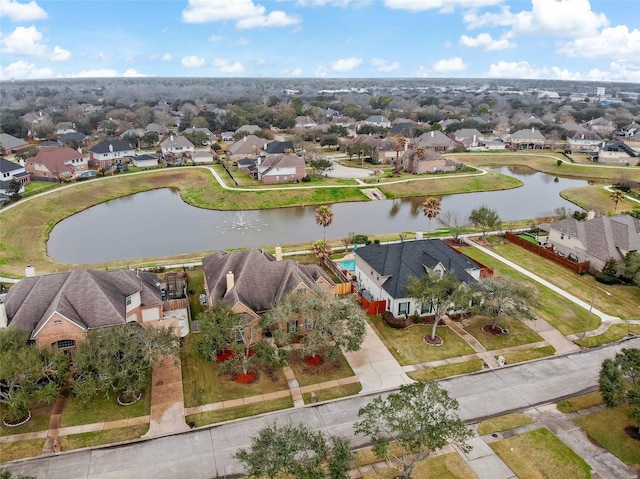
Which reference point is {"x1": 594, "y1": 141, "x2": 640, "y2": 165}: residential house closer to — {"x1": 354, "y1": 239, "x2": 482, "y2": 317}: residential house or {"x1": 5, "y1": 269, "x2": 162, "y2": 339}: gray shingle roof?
{"x1": 354, "y1": 239, "x2": 482, "y2": 317}: residential house

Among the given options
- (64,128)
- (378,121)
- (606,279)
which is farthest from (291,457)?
(378,121)

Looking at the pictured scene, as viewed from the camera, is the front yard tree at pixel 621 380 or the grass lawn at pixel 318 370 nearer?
the front yard tree at pixel 621 380

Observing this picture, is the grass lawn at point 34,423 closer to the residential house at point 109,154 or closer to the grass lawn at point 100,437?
the grass lawn at point 100,437

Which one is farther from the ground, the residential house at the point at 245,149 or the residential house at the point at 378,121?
the residential house at the point at 378,121

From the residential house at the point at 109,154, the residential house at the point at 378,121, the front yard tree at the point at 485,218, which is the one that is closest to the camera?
the front yard tree at the point at 485,218

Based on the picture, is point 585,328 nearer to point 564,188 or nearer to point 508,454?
point 508,454

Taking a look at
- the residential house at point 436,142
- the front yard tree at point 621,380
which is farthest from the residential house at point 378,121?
the front yard tree at point 621,380
